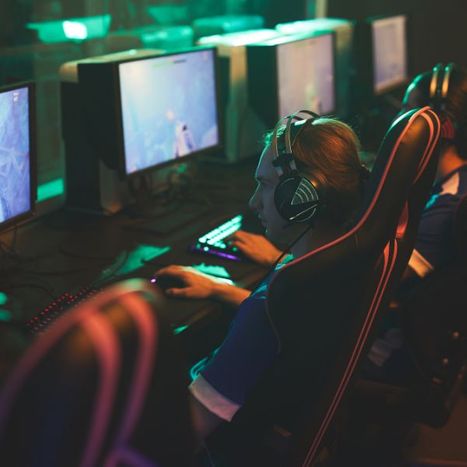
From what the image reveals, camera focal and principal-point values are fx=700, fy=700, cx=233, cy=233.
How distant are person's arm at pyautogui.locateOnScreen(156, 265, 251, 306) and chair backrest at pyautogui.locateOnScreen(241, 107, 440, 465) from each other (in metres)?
0.46

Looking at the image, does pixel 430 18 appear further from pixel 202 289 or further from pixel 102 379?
pixel 102 379

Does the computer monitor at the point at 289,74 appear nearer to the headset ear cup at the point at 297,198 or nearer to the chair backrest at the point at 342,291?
the headset ear cup at the point at 297,198

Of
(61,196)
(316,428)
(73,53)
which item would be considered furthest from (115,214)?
(316,428)

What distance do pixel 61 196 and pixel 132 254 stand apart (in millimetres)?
485

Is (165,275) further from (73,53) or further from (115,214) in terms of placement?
Answer: (73,53)

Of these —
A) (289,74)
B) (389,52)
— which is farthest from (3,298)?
(389,52)

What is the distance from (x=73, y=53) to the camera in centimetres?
254

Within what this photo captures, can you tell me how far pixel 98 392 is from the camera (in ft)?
1.59

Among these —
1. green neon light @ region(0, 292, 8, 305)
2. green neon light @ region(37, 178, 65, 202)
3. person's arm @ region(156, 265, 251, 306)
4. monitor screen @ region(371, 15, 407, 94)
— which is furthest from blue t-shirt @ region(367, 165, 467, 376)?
monitor screen @ region(371, 15, 407, 94)

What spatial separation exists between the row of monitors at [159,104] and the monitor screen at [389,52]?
0.54 metres

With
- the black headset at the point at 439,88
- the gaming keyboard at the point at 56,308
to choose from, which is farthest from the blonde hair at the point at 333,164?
the black headset at the point at 439,88

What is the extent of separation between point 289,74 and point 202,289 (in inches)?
50.0

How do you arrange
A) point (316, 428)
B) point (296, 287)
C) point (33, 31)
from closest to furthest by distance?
point (296, 287), point (316, 428), point (33, 31)

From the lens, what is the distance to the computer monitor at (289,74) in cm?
247
